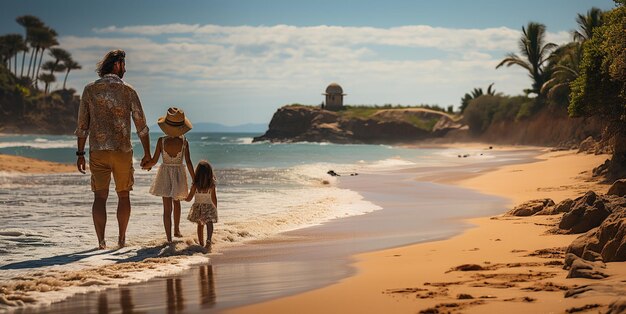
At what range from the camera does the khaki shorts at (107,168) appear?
8.53 m

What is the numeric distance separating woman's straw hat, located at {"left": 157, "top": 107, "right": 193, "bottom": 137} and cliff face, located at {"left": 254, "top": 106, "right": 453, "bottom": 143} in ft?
262

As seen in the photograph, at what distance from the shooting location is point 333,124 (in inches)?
3986

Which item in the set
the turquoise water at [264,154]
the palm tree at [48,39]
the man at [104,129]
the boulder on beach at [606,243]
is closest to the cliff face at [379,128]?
the turquoise water at [264,154]

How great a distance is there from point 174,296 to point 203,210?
114 inches

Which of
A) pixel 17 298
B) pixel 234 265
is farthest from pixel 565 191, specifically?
pixel 17 298

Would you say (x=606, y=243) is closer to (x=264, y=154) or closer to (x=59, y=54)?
(x=264, y=154)

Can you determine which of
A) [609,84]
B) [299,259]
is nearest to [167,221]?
[299,259]

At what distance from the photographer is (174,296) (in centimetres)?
597

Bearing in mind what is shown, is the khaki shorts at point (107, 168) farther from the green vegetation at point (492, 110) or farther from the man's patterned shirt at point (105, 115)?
the green vegetation at point (492, 110)

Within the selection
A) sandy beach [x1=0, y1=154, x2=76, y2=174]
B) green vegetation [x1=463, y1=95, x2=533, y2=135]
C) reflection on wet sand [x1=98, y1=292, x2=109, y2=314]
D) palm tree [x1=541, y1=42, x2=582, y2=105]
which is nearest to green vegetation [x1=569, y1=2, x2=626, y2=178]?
reflection on wet sand [x1=98, y1=292, x2=109, y2=314]

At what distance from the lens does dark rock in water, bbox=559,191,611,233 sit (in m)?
8.27

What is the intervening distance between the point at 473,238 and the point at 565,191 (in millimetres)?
7657

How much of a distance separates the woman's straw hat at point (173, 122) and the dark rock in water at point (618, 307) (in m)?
6.13

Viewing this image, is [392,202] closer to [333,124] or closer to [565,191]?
[565,191]
